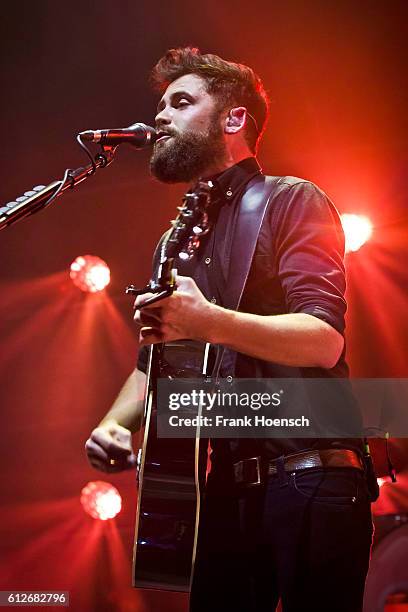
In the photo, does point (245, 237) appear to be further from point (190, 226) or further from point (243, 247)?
point (190, 226)

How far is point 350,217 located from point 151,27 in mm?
1699

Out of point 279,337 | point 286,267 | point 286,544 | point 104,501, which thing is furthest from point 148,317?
point 104,501

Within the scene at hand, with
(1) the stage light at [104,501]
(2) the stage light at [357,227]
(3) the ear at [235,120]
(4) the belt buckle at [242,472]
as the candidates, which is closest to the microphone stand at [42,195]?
(3) the ear at [235,120]

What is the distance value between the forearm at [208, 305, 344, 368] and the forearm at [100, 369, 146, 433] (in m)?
0.59

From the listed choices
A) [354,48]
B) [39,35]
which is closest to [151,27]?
[39,35]

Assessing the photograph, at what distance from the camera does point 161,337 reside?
4.83 feet

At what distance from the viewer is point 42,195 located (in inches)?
74.6

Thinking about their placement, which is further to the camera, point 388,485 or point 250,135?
point 388,485

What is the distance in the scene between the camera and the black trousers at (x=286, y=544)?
1.51 meters

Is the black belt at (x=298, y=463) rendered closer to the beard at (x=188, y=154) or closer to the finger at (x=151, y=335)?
the finger at (x=151, y=335)

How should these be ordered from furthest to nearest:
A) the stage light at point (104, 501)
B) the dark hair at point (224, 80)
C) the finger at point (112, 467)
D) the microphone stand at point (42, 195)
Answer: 1. the stage light at point (104, 501)
2. the dark hair at point (224, 80)
3. the microphone stand at point (42, 195)
4. the finger at point (112, 467)

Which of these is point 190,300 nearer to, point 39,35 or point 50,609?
point 50,609

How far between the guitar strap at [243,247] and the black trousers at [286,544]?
32 centimetres

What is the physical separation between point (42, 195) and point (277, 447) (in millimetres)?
981
